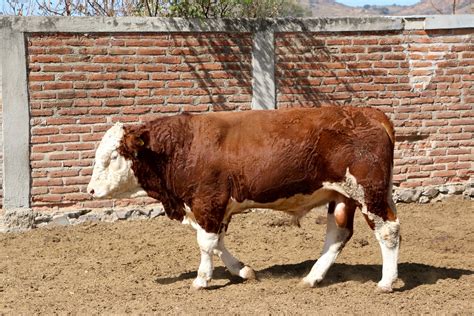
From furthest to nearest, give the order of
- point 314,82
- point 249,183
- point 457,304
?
point 314,82 → point 249,183 → point 457,304

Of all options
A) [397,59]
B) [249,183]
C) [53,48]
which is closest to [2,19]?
[53,48]

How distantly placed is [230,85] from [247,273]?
3307mm

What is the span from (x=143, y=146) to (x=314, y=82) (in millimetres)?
3715

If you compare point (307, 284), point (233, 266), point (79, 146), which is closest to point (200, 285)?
point (233, 266)

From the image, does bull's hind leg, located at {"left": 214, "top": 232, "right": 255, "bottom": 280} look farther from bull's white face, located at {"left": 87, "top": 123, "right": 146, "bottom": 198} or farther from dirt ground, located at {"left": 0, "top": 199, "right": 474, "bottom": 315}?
bull's white face, located at {"left": 87, "top": 123, "right": 146, "bottom": 198}

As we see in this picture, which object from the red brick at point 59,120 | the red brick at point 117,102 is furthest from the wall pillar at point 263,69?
the red brick at point 59,120

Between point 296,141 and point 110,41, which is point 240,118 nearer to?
point 296,141

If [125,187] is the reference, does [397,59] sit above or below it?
above

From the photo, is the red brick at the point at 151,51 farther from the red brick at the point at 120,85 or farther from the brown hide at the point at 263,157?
the brown hide at the point at 263,157

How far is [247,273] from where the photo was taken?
6855mm

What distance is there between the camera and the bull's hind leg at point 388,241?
643cm

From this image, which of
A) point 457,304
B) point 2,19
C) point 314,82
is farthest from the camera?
point 314,82

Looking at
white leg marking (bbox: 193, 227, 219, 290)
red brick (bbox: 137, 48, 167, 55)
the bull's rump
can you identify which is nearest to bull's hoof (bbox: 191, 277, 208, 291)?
white leg marking (bbox: 193, 227, 219, 290)

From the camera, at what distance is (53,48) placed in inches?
355
